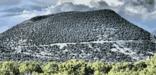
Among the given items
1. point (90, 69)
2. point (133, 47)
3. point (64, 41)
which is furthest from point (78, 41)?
point (90, 69)

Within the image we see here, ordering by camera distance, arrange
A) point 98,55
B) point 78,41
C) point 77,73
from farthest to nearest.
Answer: point 78,41 → point 98,55 → point 77,73

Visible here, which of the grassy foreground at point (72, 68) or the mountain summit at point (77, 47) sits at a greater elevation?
the grassy foreground at point (72, 68)

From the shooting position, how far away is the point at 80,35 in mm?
198375

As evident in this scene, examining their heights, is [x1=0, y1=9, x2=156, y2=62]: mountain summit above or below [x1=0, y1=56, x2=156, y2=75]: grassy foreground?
below

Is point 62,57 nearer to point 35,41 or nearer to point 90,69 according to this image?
point 35,41

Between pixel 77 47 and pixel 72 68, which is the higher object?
pixel 72 68

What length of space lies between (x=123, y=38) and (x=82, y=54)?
2010 cm

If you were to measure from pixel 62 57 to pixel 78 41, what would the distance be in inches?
478

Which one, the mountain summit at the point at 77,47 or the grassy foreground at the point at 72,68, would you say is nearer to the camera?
the grassy foreground at the point at 72,68

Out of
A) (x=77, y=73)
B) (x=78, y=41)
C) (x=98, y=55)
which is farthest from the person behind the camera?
(x=78, y=41)

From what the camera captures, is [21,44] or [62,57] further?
[21,44]

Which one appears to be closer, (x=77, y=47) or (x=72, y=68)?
(x=72, y=68)

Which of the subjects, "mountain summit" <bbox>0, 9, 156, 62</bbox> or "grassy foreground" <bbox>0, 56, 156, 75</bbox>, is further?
"mountain summit" <bbox>0, 9, 156, 62</bbox>

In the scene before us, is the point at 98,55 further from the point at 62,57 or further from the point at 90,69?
the point at 90,69
